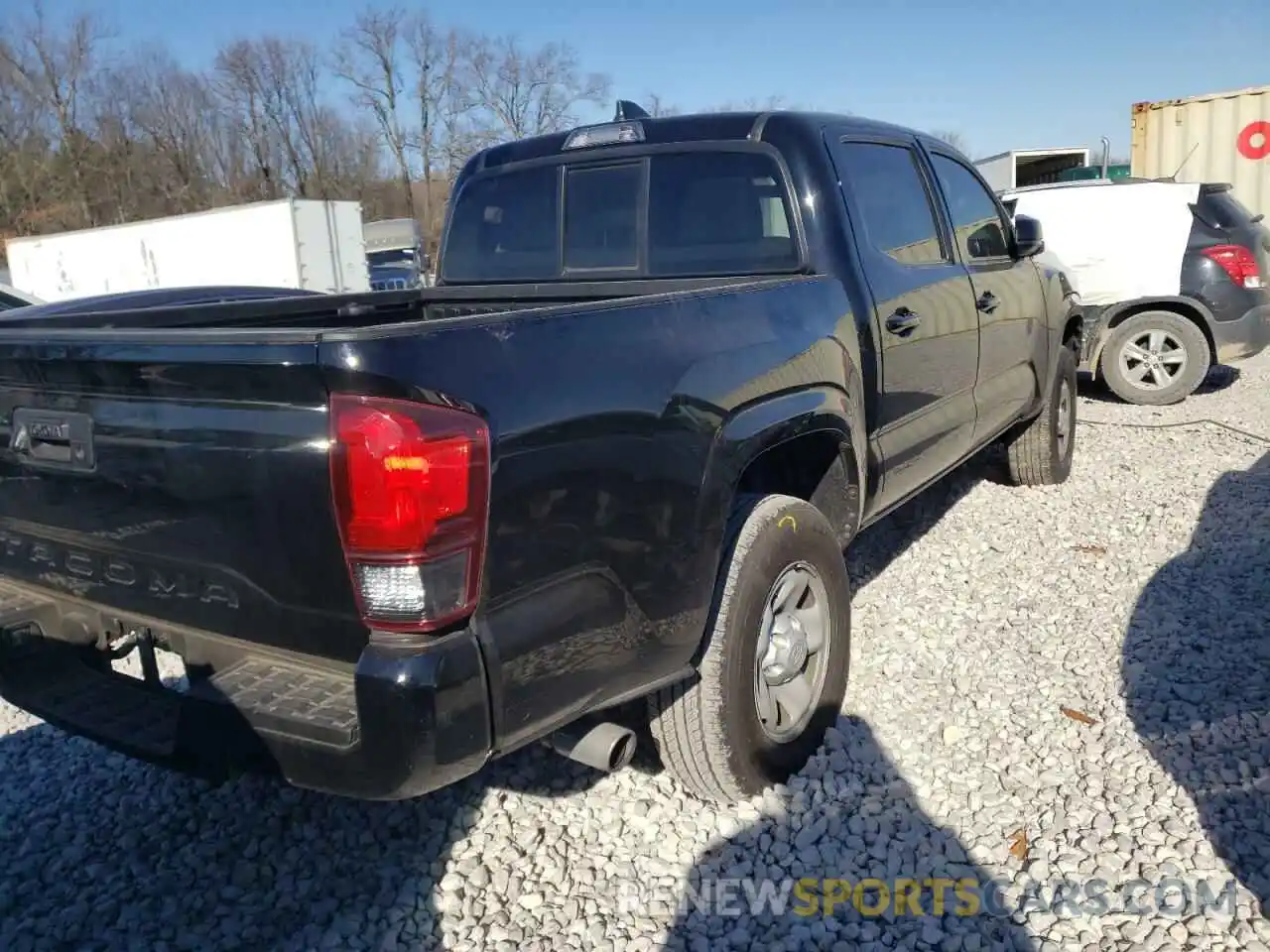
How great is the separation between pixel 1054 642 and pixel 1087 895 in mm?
1538

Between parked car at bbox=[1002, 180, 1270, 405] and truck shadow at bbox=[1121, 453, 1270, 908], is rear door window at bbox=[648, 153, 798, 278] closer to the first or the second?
truck shadow at bbox=[1121, 453, 1270, 908]

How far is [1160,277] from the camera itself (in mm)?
7941

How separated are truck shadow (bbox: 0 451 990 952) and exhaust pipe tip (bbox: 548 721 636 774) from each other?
0.51m

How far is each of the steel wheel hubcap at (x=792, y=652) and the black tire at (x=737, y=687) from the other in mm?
48

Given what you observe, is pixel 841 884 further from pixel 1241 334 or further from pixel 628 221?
pixel 1241 334

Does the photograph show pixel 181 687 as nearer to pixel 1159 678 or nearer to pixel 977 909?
pixel 977 909

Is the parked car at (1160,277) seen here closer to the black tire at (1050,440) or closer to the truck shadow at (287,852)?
the black tire at (1050,440)

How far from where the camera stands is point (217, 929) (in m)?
2.49

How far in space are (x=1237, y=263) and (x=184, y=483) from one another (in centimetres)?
837

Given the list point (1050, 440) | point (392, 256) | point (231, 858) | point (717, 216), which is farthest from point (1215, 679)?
point (392, 256)

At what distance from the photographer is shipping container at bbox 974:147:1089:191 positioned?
742 inches

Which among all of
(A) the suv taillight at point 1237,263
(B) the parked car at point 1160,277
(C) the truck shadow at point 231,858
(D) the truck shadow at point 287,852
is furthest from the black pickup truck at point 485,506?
(A) the suv taillight at point 1237,263

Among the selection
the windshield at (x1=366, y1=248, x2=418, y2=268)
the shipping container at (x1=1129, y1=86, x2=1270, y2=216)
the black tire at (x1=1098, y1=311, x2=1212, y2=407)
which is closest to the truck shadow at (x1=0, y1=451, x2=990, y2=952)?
the black tire at (x1=1098, y1=311, x2=1212, y2=407)

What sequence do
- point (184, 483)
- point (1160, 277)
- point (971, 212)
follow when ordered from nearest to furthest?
point (184, 483) → point (971, 212) → point (1160, 277)
